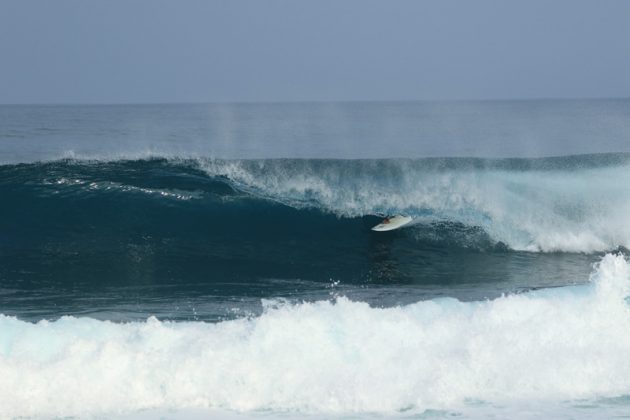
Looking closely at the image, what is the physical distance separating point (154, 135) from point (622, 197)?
23.2 m

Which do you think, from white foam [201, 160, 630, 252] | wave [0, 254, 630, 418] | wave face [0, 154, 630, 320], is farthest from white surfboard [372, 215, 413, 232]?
wave [0, 254, 630, 418]

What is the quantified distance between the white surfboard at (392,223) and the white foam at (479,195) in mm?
589

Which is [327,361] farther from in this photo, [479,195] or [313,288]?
[479,195]

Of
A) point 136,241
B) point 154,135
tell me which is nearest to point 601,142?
point 154,135

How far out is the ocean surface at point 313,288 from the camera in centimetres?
745

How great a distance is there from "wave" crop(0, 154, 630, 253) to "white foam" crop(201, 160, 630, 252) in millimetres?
21

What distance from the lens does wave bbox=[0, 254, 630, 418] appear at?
7324mm

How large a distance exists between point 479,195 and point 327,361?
8.64 m

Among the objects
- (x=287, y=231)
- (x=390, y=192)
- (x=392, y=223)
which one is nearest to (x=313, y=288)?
(x=287, y=231)

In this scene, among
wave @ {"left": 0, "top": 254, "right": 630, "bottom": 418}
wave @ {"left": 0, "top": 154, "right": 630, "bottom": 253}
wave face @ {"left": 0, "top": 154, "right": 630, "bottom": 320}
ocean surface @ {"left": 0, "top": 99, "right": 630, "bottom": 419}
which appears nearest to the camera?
wave @ {"left": 0, "top": 254, "right": 630, "bottom": 418}

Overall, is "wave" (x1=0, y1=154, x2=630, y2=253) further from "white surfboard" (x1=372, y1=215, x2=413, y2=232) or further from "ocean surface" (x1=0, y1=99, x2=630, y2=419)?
"white surfboard" (x1=372, y1=215, x2=413, y2=232)

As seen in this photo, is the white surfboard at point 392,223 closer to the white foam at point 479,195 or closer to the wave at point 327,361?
the white foam at point 479,195

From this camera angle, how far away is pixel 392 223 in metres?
14.3

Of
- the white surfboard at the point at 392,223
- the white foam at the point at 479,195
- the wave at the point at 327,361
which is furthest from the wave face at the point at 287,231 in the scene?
the wave at the point at 327,361
